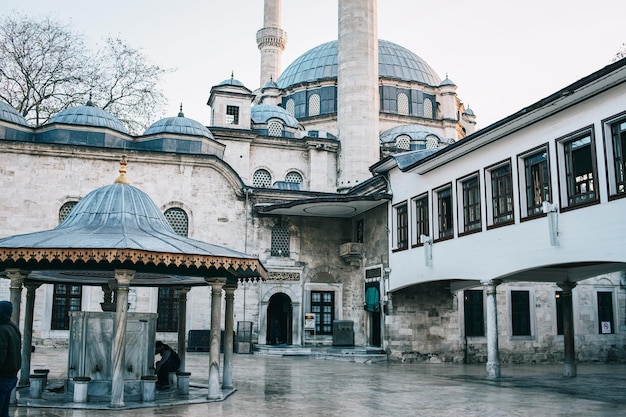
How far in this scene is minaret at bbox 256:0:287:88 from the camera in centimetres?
4297

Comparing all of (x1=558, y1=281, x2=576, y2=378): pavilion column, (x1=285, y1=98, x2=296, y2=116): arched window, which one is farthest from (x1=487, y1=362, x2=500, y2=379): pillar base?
(x1=285, y1=98, x2=296, y2=116): arched window

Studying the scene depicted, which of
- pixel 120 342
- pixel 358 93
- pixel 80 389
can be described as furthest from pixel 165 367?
pixel 358 93

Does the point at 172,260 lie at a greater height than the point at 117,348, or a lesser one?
greater

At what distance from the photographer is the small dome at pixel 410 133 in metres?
31.7

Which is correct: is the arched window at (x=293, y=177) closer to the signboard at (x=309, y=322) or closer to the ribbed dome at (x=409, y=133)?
the ribbed dome at (x=409, y=133)

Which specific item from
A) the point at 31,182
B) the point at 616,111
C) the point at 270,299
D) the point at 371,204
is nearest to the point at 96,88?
the point at 31,182

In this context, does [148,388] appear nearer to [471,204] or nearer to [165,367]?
[165,367]

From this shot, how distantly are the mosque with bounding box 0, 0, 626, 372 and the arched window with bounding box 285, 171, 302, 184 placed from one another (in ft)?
0.17

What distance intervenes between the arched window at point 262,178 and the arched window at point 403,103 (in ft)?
34.3

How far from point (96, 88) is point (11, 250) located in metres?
23.3

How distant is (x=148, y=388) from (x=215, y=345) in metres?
1.20

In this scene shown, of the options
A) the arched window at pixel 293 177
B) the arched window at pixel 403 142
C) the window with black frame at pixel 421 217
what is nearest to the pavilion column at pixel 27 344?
the window with black frame at pixel 421 217

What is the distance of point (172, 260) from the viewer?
9.04 meters

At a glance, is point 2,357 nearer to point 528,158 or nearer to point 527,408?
point 527,408
